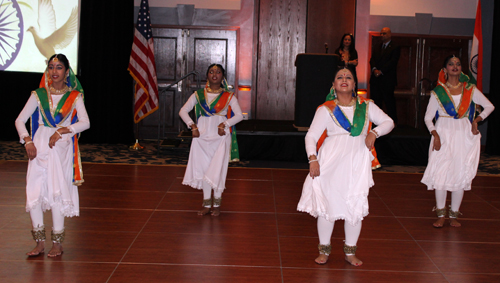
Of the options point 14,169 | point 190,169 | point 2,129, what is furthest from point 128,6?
point 190,169

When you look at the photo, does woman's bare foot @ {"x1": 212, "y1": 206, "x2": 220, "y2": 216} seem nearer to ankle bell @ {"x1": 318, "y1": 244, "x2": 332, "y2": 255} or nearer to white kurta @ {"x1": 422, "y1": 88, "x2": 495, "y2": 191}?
ankle bell @ {"x1": 318, "y1": 244, "x2": 332, "y2": 255}

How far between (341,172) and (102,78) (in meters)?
7.58

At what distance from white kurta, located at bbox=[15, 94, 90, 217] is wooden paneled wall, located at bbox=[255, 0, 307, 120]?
708 cm

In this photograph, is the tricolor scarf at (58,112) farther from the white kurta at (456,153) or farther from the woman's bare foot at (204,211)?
the white kurta at (456,153)

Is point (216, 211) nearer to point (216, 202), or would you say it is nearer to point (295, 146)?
point (216, 202)

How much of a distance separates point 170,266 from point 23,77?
7894 millimetres

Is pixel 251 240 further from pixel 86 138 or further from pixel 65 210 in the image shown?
pixel 86 138

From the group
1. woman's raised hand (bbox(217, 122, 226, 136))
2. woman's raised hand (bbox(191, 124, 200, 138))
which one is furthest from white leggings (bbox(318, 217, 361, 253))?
woman's raised hand (bbox(191, 124, 200, 138))

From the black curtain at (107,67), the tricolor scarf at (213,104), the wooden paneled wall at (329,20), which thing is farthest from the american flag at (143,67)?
the tricolor scarf at (213,104)

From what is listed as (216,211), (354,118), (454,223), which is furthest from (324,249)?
(454,223)

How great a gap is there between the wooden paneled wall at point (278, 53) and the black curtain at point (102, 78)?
2.67m

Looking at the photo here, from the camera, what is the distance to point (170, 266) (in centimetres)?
353

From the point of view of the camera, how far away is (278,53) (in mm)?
10422

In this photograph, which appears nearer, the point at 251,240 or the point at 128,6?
the point at 251,240
